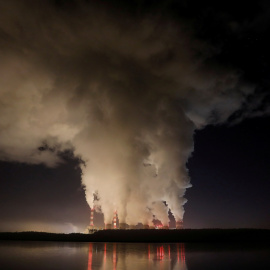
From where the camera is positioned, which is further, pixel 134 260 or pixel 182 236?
pixel 182 236

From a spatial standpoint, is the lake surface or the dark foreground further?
the dark foreground

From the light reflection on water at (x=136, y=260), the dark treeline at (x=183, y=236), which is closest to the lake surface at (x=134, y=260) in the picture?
the light reflection on water at (x=136, y=260)

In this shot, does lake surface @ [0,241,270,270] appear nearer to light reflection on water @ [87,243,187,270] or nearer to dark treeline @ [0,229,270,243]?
light reflection on water @ [87,243,187,270]

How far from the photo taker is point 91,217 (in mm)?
105062

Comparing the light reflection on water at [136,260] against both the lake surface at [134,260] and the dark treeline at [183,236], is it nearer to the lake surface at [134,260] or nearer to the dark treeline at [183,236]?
the lake surface at [134,260]

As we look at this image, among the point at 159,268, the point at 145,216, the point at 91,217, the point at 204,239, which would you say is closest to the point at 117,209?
the point at 145,216

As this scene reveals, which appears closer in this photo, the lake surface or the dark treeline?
the lake surface

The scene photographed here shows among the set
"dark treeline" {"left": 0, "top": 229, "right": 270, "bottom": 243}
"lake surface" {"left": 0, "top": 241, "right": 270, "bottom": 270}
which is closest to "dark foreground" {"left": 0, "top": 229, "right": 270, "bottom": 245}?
"dark treeline" {"left": 0, "top": 229, "right": 270, "bottom": 243}

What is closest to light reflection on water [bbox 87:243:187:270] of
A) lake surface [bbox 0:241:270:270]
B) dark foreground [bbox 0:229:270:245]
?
lake surface [bbox 0:241:270:270]

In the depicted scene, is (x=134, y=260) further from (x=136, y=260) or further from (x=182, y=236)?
(x=182, y=236)

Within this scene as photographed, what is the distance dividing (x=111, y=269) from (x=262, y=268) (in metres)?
9.89

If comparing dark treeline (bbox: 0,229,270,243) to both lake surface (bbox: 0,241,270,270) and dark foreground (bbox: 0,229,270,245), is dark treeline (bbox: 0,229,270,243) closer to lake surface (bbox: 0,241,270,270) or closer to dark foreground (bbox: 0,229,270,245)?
dark foreground (bbox: 0,229,270,245)

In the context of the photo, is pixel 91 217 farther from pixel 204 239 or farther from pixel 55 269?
pixel 55 269

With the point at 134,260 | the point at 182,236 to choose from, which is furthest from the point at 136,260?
the point at 182,236
